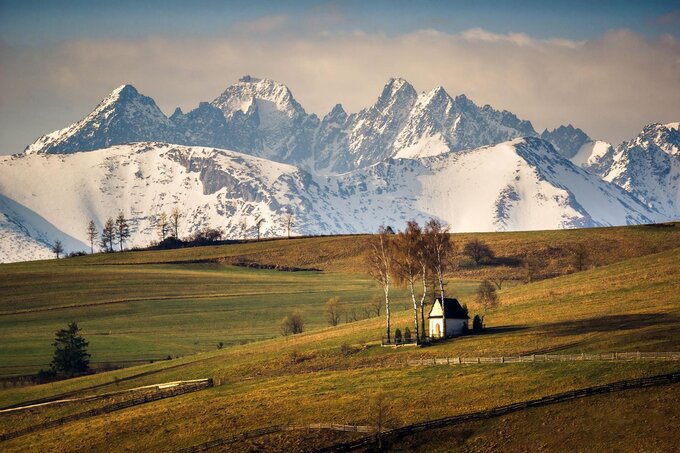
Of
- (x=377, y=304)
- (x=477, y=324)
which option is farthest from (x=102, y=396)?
(x=377, y=304)

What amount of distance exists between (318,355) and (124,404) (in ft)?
68.5

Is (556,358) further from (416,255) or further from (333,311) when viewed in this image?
(333,311)

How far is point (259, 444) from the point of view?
72000 millimetres

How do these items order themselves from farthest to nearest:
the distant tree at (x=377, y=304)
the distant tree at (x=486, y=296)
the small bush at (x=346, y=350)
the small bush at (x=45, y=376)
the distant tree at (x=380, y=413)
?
the distant tree at (x=377, y=304) → the distant tree at (x=486, y=296) → the small bush at (x=45, y=376) → the small bush at (x=346, y=350) → the distant tree at (x=380, y=413)

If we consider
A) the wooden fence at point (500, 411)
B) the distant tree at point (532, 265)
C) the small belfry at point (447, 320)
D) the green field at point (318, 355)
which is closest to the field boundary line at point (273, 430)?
the green field at point (318, 355)

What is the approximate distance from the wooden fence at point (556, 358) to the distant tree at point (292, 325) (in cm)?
4618

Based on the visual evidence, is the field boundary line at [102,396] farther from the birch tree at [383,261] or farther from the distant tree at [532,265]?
the distant tree at [532,265]

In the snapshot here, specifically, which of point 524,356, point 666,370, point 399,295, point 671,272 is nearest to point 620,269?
point 671,272

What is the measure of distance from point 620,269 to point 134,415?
2814 inches

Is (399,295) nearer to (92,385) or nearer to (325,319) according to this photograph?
(325,319)

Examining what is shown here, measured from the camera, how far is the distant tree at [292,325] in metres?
139

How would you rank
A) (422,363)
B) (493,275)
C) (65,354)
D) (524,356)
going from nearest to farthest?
(524,356) < (422,363) < (65,354) < (493,275)

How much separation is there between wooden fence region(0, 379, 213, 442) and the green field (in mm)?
2033

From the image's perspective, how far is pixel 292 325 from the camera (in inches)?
5517
